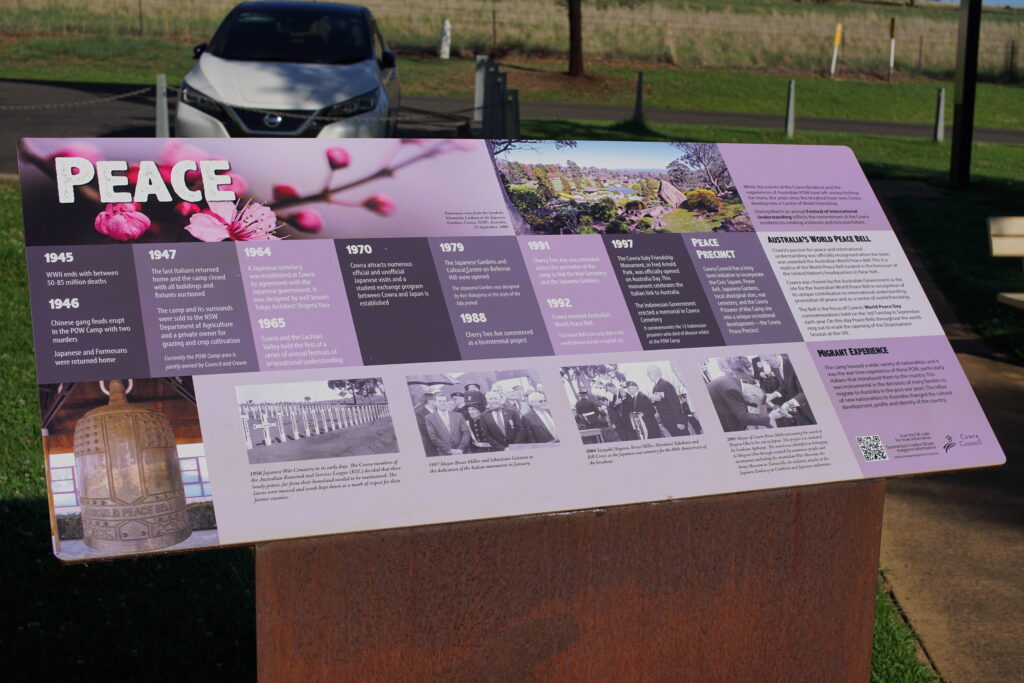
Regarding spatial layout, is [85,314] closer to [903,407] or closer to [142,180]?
[142,180]

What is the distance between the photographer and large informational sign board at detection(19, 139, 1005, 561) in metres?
2.35

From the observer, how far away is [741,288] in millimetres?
3008

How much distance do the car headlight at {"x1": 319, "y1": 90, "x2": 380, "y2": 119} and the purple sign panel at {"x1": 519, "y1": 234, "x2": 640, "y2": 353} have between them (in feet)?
26.0

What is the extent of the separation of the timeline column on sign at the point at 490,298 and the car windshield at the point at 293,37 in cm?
858

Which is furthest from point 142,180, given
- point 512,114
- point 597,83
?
point 597,83

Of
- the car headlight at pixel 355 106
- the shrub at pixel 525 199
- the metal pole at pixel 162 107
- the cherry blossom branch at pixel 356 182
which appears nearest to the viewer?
the cherry blossom branch at pixel 356 182

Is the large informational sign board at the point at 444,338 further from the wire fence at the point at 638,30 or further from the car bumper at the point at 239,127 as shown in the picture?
the wire fence at the point at 638,30

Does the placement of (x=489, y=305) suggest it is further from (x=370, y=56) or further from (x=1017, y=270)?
Answer: (x=370, y=56)

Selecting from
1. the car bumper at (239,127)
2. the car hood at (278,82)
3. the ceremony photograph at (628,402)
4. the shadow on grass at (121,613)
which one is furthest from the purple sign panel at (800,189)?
the car hood at (278,82)

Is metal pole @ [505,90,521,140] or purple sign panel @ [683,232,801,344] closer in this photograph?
purple sign panel @ [683,232,801,344]

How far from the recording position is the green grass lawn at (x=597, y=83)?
25.0 meters

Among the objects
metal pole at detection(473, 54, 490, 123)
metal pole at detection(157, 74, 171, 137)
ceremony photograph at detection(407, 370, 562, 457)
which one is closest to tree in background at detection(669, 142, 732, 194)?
ceremony photograph at detection(407, 370, 562, 457)

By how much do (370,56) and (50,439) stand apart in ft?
31.0

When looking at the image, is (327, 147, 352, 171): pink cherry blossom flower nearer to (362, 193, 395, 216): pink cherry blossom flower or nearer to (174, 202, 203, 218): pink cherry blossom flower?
(362, 193, 395, 216): pink cherry blossom flower
